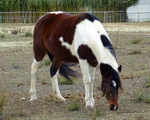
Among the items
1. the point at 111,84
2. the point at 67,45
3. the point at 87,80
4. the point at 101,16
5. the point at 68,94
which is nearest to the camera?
the point at 111,84

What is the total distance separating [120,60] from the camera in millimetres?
15328

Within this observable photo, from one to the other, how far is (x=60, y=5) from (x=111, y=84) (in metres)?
40.9

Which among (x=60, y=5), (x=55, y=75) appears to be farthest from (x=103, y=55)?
(x=60, y=5)

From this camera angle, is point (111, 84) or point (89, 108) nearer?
point (111, 84)

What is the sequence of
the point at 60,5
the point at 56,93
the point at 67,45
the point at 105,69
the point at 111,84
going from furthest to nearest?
the point at 60,5 < the point at 56,93 < the point at 67,45 < the point at 105,69 < the point at 111,84

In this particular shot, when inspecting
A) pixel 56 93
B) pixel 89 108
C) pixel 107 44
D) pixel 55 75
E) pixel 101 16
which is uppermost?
pixel 107 44

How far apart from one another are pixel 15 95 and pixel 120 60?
6156 millimetres

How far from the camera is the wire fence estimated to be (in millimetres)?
45781

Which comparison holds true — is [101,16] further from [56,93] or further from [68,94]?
[56,93]

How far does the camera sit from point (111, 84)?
7.85 m

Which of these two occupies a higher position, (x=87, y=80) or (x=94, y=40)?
(x=94, y=40)

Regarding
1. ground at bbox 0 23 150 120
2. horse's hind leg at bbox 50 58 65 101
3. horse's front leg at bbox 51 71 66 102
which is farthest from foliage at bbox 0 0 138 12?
horse's front leg at bbox 51 71 66 102

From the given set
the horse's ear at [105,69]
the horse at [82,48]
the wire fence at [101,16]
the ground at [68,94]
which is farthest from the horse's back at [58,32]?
the wire fence at [101,16]

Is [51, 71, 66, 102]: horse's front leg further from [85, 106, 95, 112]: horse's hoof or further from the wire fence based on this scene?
the wire fence
